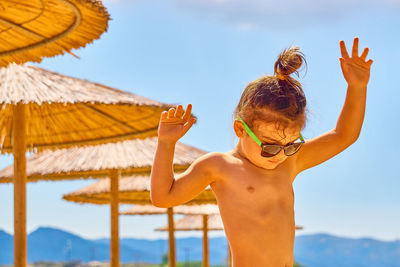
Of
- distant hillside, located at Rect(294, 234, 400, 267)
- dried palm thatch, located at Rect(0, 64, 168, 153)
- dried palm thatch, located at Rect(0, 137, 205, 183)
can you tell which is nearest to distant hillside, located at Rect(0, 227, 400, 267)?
distant hillside, located at Rect(294, 234, 400, 267)

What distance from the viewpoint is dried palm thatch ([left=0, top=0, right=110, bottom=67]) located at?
4.11m

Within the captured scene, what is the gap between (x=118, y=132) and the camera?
6832 millimetres

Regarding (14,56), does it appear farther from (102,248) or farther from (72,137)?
(102,248)

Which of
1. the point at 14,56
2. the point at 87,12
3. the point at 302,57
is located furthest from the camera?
the point at 14,56

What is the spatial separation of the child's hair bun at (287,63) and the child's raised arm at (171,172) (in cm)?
39

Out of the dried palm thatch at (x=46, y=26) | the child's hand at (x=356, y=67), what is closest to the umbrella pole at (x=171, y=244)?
the dried palm thatch at (x=46, y=26)

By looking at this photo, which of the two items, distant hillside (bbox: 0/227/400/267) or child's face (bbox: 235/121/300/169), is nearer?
child's face (bbox: 235/121/300/169)

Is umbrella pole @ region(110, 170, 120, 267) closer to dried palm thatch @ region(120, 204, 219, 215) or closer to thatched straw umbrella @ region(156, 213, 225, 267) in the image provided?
dried palm thatch @ region(120, 204, 219, 215)

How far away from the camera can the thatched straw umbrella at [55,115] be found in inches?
228

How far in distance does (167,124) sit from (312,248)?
70471 mm

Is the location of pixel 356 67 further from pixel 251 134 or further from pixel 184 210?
pixel 184 210

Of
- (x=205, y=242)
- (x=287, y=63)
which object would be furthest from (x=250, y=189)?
(x=205, y=242)

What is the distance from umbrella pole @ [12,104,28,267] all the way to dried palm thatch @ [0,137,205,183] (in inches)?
109

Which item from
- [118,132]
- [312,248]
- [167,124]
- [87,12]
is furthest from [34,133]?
[312,248]
